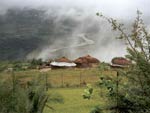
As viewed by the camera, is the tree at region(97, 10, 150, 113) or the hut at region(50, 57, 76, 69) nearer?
the tree at region(97, 10, 150, 113)

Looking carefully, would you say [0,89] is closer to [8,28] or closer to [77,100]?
[77,100]

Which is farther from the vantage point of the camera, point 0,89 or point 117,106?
point 0,89

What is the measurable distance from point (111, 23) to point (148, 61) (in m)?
0.60

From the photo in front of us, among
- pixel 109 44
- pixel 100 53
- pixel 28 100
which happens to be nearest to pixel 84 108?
pixel 28 100

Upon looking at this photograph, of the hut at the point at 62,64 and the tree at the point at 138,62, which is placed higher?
the hut at the point at 62,64

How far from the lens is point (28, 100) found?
8812 millimetres

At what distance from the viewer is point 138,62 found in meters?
5.25

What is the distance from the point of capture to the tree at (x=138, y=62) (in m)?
5.15

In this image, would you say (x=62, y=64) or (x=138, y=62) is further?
(x=62, y=64)

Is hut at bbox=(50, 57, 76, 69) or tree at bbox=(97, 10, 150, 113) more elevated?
hut at bbox=(50, 57, 76, 69)

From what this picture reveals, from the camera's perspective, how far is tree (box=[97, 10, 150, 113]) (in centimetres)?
515

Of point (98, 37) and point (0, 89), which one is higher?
point (98, 37)

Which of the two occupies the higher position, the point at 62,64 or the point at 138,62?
the point at 62,64

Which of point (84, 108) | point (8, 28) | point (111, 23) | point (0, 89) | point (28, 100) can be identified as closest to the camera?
point (111, 23)
